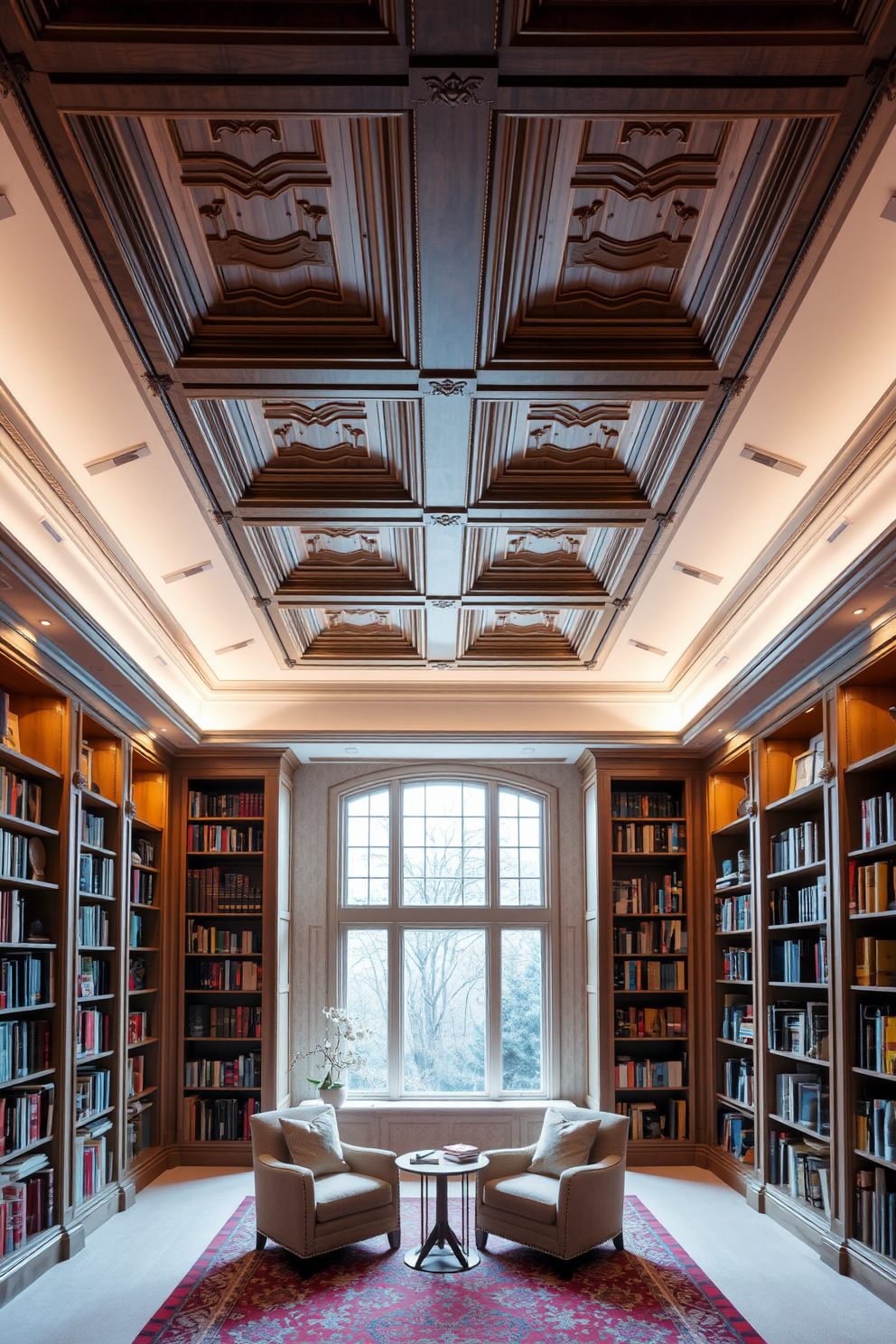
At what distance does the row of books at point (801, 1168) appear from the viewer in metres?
6.27

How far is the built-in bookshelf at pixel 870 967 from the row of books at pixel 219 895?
4.88m

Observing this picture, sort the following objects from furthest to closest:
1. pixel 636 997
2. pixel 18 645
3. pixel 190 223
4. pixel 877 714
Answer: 1. pixel 636 997
2. pixel 877 714
3. pixel 18 645
4. pixel 190 223

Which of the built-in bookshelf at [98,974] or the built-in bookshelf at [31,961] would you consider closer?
the built-in bookshelf at [31,961]

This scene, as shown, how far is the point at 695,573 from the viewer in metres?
6.44

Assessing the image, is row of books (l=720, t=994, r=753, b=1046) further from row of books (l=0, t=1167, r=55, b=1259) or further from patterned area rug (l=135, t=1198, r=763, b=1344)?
row of books (l=0, t=1167, r=55, b=1259)

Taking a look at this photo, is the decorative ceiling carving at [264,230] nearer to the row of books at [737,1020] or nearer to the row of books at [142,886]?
the row of books at [142,886]

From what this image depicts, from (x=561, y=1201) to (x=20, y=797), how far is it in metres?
3.49

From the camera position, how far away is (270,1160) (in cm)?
619

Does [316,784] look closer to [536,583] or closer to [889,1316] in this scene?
[536,583]

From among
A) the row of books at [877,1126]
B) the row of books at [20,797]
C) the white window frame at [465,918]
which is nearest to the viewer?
the row of books at [877,1126]

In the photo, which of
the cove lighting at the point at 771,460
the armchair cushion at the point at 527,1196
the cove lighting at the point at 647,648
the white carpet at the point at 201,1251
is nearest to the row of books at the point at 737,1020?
the white carpet at the point at 201,1251

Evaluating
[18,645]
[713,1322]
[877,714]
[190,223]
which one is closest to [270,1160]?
[713,1322]

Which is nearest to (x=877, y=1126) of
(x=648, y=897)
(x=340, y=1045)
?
(x=648, y=897)

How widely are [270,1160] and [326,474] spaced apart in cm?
371
